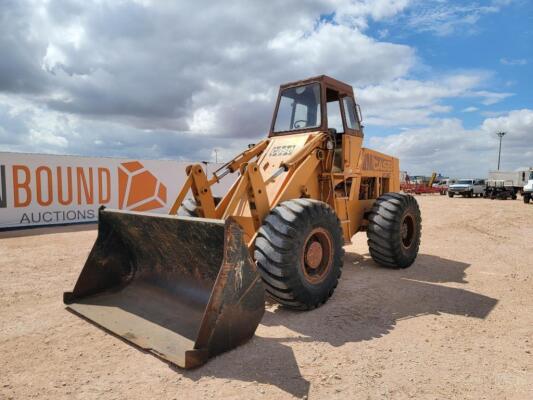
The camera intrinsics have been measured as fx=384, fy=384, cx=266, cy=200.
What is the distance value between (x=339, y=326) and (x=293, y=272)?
2.55 ft

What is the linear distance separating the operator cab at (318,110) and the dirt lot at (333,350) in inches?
97.2

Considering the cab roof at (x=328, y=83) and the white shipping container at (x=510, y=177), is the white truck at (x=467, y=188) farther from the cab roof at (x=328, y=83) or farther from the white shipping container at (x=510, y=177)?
the cab roof at (x=328, y=83)

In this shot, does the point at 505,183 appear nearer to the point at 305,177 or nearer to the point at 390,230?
the point at 390,230

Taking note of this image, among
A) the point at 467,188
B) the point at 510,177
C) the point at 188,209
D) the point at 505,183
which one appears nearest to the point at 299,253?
the point at 188,209

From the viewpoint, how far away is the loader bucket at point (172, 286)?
3.34 m

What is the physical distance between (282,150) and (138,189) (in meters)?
11.0

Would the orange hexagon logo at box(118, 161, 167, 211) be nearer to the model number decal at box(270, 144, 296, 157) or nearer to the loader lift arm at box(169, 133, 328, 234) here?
the loader lift arm at box(169, 133, 328, 234)

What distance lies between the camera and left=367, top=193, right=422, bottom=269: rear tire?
636cm

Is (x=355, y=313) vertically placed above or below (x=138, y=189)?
below

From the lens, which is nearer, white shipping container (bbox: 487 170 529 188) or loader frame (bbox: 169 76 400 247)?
loader frame (bbox: 169 76 400 247)

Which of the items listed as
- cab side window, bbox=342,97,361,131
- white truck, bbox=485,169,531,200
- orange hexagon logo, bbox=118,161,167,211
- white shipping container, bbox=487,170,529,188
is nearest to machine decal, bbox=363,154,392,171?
cab side window, bbox=342,97,361,131

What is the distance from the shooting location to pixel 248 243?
16.5ft

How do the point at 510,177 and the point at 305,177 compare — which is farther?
the point at 510,177

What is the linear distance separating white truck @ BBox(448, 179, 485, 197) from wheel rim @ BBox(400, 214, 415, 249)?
3241cm
